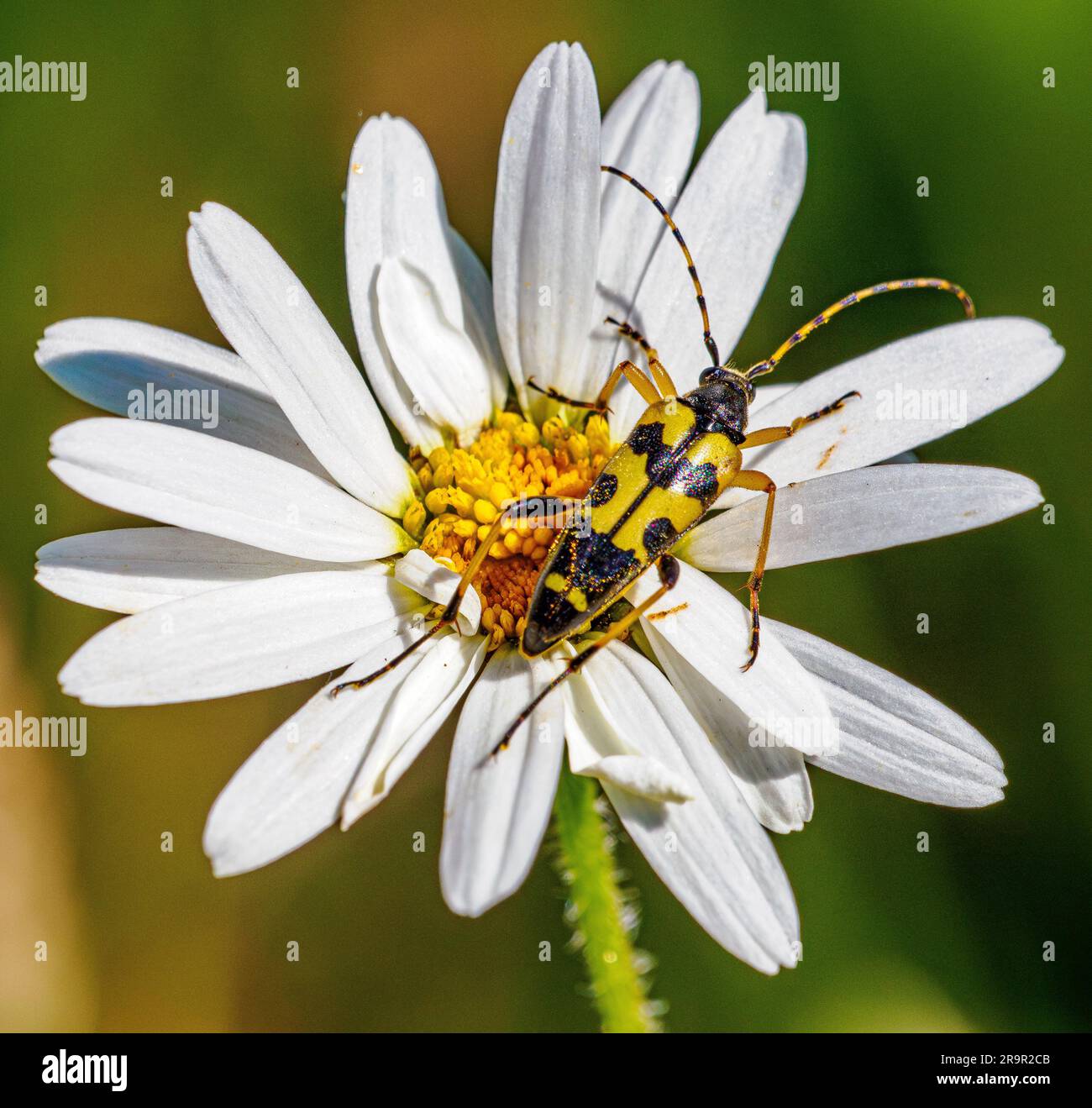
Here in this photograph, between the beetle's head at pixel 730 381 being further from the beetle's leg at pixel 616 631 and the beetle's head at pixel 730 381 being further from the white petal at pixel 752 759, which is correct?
the white petal at pixel 752 759

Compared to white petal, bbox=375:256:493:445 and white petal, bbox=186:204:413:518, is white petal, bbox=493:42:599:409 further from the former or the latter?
white petal, bbox=186:204:413:518

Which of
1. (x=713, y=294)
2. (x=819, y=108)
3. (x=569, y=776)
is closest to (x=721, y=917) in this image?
(x=569, y=776)

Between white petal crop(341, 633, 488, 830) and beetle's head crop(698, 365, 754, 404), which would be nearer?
Result: white petal crop(341, 633, 488, 830)

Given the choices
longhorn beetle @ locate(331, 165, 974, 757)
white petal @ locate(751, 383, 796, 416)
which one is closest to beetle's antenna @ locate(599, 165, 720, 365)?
longhorn beetle @ locate(331, 165, 974, 757)

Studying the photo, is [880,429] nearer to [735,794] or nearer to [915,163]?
[735,794]

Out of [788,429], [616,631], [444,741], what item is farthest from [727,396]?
[444,741]

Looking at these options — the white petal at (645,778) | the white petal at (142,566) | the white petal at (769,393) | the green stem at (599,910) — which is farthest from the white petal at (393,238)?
the white petal at (645,778)
